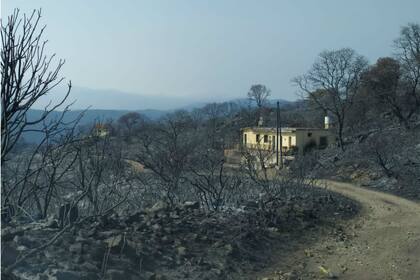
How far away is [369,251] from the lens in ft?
40.8

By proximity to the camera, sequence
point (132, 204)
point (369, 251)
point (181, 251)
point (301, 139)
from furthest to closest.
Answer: point (301, 139)
point (132, 204)
point (369, 251)
point (181, 251)

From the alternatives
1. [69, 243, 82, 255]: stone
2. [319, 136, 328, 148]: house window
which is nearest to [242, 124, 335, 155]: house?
[319, 136, 328, 148]: house window

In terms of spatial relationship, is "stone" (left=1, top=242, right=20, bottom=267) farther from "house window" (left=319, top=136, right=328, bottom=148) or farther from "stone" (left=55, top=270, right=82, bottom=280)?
"house window" (left=319, top=136, right=328, bottom=148)

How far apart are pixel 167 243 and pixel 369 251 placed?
471 centimetres

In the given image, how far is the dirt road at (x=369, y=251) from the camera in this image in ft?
35.3

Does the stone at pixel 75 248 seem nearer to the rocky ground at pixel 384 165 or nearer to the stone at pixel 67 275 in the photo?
the stone at pixel 67 275

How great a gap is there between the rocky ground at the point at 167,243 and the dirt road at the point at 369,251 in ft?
2.12

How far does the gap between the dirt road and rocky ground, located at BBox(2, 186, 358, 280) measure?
65cm

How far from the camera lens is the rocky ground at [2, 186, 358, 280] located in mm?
7930

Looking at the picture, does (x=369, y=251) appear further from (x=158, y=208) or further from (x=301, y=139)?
(x=301, y=139)

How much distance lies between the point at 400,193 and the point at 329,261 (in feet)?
42.5

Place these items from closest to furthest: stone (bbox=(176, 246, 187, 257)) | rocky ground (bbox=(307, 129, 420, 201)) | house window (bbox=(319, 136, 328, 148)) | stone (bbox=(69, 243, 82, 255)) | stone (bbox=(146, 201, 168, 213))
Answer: stone (bbox=(69, 243, 82, 255))
stone (bbox=(176, 246, 187, 257))
stone (bbox=(146, 201, 168, 213))
rocky ground (bbox=(307, 129, 420, 201))
house window (bbox=(319, 136, 328, 148))

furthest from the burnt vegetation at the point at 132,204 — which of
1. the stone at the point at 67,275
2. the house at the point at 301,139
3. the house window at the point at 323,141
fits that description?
the house window at the point at 323,141

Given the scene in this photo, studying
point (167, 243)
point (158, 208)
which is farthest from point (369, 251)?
point (158, 208)
